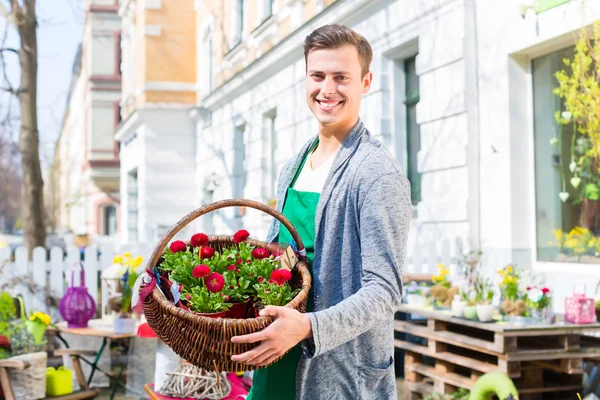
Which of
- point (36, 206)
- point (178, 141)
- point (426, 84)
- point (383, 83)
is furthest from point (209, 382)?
point (178, 141)

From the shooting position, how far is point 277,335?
1.35 meters

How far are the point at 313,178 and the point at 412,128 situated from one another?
6.70 m

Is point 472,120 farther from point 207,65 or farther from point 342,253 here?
point 207,65

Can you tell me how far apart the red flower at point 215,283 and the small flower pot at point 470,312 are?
3.44m

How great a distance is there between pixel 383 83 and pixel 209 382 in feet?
18.4

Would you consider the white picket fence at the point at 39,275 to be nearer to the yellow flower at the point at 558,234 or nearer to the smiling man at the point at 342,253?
the yellow flower at the point at 558,234

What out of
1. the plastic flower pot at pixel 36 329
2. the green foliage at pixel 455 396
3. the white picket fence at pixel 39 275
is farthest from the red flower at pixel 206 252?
the white picket fence at pixel 39 275

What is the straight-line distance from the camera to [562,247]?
593 cm

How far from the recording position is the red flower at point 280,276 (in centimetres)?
151

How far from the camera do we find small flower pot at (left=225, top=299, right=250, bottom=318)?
157cm

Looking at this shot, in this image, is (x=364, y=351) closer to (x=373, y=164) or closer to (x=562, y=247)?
(x=373, y=164)

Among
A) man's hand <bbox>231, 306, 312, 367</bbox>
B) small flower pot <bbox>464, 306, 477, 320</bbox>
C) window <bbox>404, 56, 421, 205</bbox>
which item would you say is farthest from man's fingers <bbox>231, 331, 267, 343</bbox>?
window <bbox>404, 56, 421, 205</bbox>

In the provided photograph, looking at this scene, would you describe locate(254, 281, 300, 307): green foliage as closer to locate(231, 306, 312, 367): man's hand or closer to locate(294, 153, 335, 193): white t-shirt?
locate(231, 306, 312, 367): man's hand

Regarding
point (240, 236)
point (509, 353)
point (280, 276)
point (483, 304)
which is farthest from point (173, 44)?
point (280, 276)
